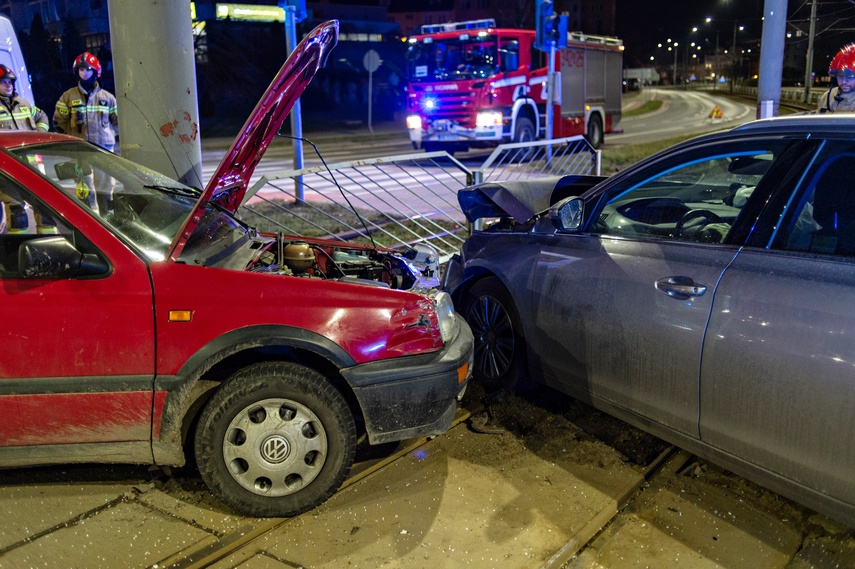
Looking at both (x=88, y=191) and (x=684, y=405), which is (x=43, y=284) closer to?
(x=88, y=191)

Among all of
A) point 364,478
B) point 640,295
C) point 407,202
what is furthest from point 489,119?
point 364,478

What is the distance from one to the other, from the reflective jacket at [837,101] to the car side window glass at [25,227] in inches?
240

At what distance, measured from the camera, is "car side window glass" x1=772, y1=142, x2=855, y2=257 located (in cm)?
316

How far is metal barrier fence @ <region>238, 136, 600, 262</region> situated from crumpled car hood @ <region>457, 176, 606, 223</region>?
217 centimetres

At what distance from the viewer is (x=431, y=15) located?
81938 millimetres

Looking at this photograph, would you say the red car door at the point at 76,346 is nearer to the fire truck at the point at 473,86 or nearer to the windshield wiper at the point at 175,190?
the windshield wiper at the point at 175,190

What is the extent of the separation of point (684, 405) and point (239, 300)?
6.68 ft

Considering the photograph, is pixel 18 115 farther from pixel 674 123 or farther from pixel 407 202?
pixel 674 123

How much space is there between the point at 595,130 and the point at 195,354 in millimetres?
21083

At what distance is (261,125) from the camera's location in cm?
405

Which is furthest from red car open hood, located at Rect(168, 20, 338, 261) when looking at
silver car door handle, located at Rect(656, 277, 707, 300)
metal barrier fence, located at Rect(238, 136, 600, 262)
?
metal barrier fence, located at Rect(238, 136, 600, 262)

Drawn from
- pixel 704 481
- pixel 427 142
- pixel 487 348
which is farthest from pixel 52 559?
pixel 427 142

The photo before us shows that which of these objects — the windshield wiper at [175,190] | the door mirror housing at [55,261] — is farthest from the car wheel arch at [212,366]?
the windshield wiper at [175,190]

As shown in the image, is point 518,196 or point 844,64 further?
point 844,64
